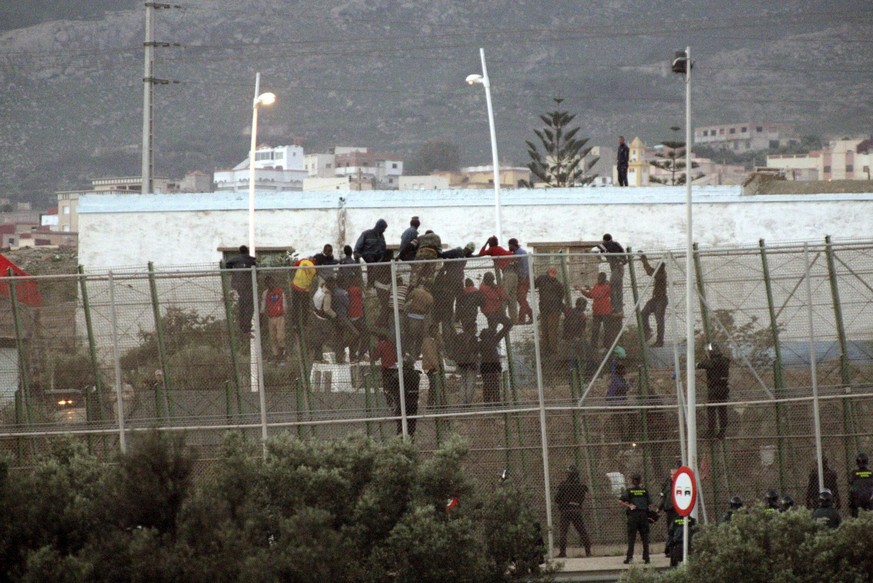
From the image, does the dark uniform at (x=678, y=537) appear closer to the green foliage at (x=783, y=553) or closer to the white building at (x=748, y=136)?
the green foliage at (x=783, y=553)

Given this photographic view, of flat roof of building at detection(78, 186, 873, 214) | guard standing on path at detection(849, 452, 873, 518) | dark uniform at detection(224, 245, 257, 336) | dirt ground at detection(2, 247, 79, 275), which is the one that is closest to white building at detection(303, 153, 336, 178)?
dirt ground at detection(2, 247, 79, 275)

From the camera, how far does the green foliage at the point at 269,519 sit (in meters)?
12.4

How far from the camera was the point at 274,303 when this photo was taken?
17328mm

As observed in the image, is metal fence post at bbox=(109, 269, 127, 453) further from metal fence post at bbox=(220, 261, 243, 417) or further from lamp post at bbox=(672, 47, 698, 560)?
lamp post at bbox=(672, 47, 698, 560)

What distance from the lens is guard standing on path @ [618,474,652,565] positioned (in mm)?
16781

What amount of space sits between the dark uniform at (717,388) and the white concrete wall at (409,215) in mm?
15990

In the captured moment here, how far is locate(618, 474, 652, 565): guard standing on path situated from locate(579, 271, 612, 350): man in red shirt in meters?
1.86

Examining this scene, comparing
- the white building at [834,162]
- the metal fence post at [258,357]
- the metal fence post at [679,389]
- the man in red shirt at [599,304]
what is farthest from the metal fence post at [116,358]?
the white building at [834,162]

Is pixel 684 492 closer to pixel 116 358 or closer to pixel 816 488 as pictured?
pixel 816 488

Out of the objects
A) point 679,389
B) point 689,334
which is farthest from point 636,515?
point 689,334

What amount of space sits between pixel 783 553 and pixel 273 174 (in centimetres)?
11829

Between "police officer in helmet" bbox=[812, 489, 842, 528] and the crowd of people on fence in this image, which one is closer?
"police officer in helmet" bbox=[812, 489, 842, 528]

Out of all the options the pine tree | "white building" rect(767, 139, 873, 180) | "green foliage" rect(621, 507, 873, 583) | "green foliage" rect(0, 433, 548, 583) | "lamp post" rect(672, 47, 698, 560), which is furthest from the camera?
"white building" rect(767, 139, 873, 180)

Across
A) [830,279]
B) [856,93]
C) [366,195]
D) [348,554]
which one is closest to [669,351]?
[830,279]
